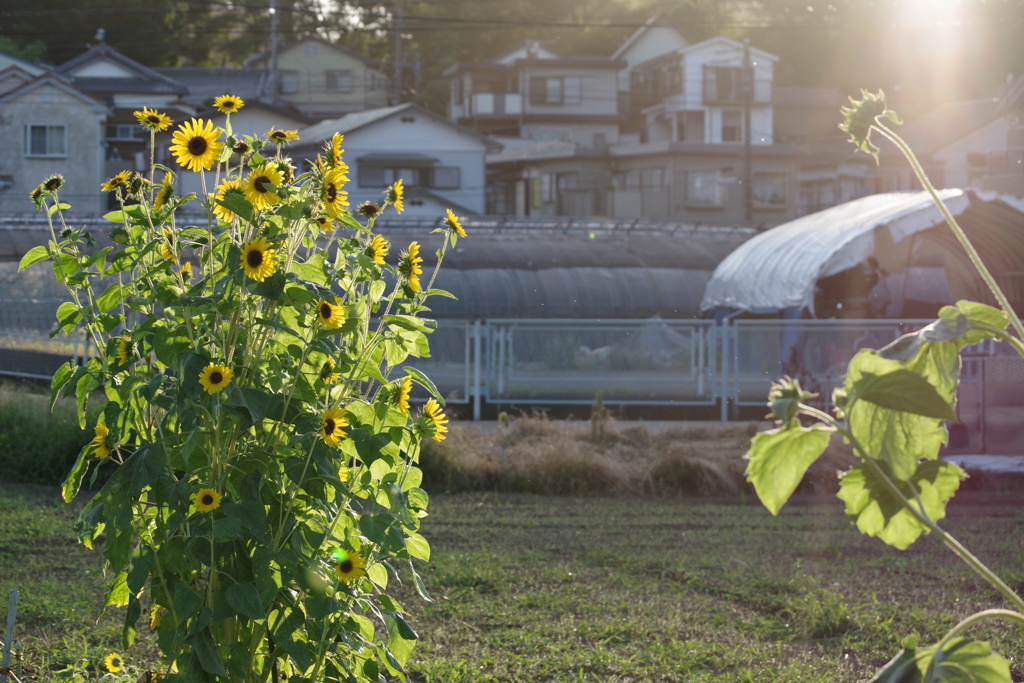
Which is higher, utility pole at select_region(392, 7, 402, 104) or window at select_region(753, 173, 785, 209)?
utility pole at select_region(392, 7, 402, 104)

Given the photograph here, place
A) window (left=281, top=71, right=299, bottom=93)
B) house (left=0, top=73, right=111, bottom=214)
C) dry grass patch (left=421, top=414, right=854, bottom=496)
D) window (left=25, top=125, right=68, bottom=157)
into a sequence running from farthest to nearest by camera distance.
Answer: window (left=281, top=71, right=299, bottom=93) < window (left=25, top=125, right=68, bottom=157) < house (left=0, top=73, right=111, bottom=214) < dry grass patch (left=421, top=414, right=854, bottom=496)

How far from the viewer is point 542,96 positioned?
1596 inches

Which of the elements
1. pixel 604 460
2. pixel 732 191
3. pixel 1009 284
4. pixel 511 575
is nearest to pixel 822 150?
pixel 732 191

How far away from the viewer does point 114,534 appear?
79.7 inches

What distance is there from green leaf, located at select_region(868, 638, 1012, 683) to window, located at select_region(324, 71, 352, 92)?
42496 mm

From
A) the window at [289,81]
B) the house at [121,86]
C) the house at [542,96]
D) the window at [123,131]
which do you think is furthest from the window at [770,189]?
the window at [123,131]

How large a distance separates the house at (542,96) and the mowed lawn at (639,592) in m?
35.2

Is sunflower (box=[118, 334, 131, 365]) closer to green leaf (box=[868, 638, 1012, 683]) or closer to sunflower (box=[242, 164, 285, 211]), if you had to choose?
sunflower (box=[242, 164, 285, 211])

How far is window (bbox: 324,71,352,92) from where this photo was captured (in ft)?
136

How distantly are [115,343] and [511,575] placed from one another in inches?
121

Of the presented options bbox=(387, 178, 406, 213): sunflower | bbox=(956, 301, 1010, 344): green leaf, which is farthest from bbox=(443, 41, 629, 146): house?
bbox=(956, 301, 1010, 344): green leaf

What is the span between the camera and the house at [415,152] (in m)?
31.2

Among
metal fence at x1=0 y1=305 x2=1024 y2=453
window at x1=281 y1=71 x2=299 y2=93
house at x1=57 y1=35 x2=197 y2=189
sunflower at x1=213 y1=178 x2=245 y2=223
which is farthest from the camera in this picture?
window at x1=281 y1=71 x2=299 y2=93

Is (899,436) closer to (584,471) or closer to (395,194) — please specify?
(395,194)
